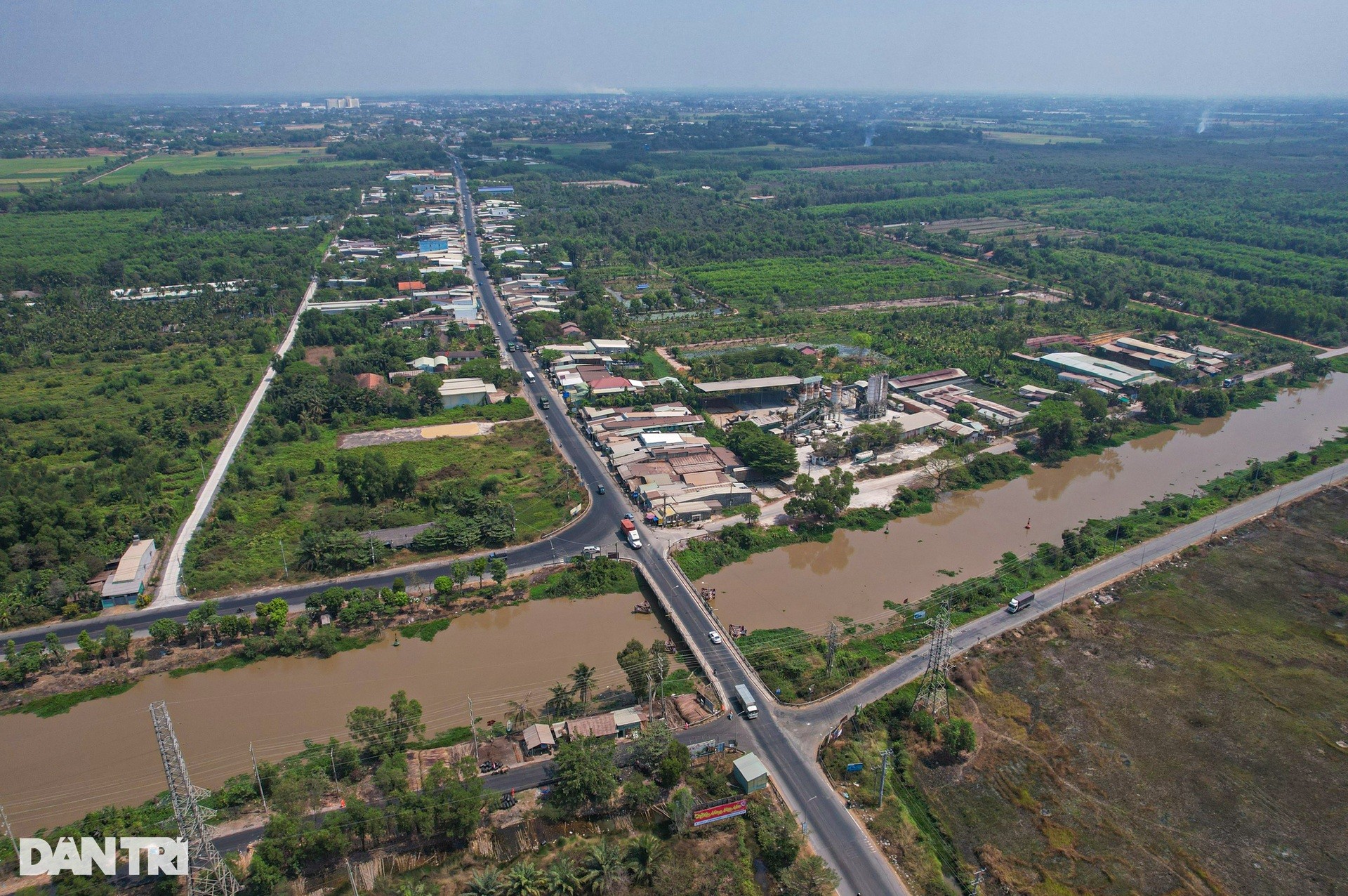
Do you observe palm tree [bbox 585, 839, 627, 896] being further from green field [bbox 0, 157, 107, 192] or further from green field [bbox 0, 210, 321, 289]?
green field [bbox 0, 157, 107, 192]

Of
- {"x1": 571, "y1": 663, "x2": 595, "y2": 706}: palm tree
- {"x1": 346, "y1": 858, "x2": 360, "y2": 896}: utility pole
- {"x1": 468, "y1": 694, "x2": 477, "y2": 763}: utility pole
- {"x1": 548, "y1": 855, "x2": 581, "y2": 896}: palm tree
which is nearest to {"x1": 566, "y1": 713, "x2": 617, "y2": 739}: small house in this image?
{"x1": 571, "y1": 663, "x2": 595, "y2": 706}: palm tree

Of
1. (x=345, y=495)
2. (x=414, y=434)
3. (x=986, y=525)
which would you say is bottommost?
(x=986, y=525)

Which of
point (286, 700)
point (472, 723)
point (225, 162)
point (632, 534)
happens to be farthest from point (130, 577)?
point (225, 162)

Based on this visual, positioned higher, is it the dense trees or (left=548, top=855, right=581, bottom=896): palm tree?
the dense trees

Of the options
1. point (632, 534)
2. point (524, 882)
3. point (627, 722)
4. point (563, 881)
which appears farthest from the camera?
point (632, 534)

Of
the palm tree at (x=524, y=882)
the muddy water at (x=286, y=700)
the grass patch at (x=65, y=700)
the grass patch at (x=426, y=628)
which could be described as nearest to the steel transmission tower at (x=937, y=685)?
the muddy water at (x=286, y=700)

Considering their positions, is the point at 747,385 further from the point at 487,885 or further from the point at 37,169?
the point at 37,169

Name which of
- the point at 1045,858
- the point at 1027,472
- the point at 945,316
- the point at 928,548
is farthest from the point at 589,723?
the point at 945,316
